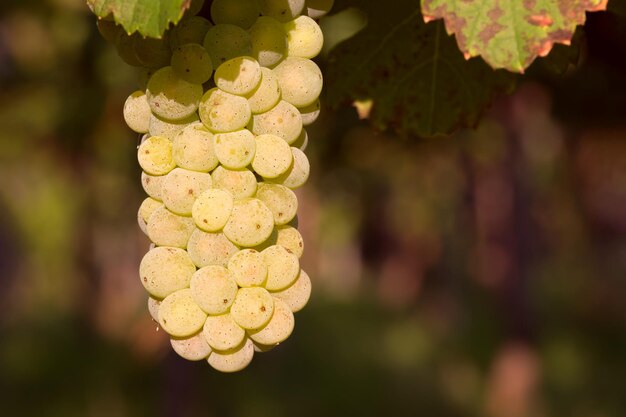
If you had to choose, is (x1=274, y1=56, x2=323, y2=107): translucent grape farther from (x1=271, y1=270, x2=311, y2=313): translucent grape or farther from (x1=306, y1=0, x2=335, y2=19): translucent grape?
(x1=271, y1=270, x2=311, y2=313): translucent grape

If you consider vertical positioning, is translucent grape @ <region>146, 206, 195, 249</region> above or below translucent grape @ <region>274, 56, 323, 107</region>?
below

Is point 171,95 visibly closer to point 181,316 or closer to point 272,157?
point 272,157

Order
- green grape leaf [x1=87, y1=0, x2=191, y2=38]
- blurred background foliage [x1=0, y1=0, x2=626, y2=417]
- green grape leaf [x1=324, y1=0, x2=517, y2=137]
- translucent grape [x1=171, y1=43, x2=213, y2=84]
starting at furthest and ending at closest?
blurred background foliage [x1=0, y1=0, x2=626, y2=417] < green grape leaf [x1=324, y1=0, x2=517, y2=137] < translucent grape [x1=171, y1=43, x2=213, y2=84] < green grape leaf [x1=87, y1=0, x2=191, y2=38]

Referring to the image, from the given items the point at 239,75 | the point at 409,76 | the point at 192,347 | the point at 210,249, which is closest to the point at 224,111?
the point at 239,75

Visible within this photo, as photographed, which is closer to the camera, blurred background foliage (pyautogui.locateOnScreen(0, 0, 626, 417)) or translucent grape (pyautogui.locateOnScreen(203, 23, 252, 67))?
translucent grape (pyautogui.locateOnScreen(203, 23, 252, 67))

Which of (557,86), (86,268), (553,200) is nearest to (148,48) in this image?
(557,86)

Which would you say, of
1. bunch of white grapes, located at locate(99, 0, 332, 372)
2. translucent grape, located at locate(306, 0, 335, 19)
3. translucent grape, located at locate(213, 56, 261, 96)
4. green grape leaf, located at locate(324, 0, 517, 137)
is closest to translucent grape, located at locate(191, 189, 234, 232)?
bunch of white grapes, located at locate(99, 0, 332, 372)

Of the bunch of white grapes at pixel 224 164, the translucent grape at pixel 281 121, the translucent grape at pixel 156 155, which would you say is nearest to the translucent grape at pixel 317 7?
the bunch of white grapes at pixel 224 164
